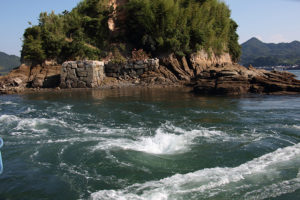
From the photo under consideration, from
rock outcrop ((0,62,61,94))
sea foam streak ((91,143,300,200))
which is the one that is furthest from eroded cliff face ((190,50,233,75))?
sea foam streak ((91,143,300,200))

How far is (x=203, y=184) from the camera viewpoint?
165 inches

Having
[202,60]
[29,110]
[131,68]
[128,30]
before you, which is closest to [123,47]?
[128,30]

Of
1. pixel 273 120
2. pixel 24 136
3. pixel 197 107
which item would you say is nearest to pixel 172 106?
pixel 197 107

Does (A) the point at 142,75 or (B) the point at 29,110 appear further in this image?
(A) the point at 142,75

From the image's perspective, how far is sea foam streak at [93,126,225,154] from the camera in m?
5.88

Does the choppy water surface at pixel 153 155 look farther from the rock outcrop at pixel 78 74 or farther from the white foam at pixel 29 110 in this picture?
the rock outcrop at pixel 78 74

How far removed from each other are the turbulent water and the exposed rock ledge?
6752mm

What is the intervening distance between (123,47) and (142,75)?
392cm

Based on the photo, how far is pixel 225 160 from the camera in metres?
5.09

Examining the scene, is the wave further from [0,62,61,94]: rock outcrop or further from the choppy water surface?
[0,62,61,94]: rock outcrop

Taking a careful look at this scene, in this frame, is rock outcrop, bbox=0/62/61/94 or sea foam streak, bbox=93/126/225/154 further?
rock outcrop, bbox=0/62/61/94

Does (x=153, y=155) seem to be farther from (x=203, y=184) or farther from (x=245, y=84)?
(x=245, y=84)

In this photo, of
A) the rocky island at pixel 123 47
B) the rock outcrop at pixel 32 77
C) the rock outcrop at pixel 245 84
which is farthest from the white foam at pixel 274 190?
the rock outcrop at pixel 32 77

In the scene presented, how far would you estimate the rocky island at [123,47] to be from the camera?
63.6 ft
